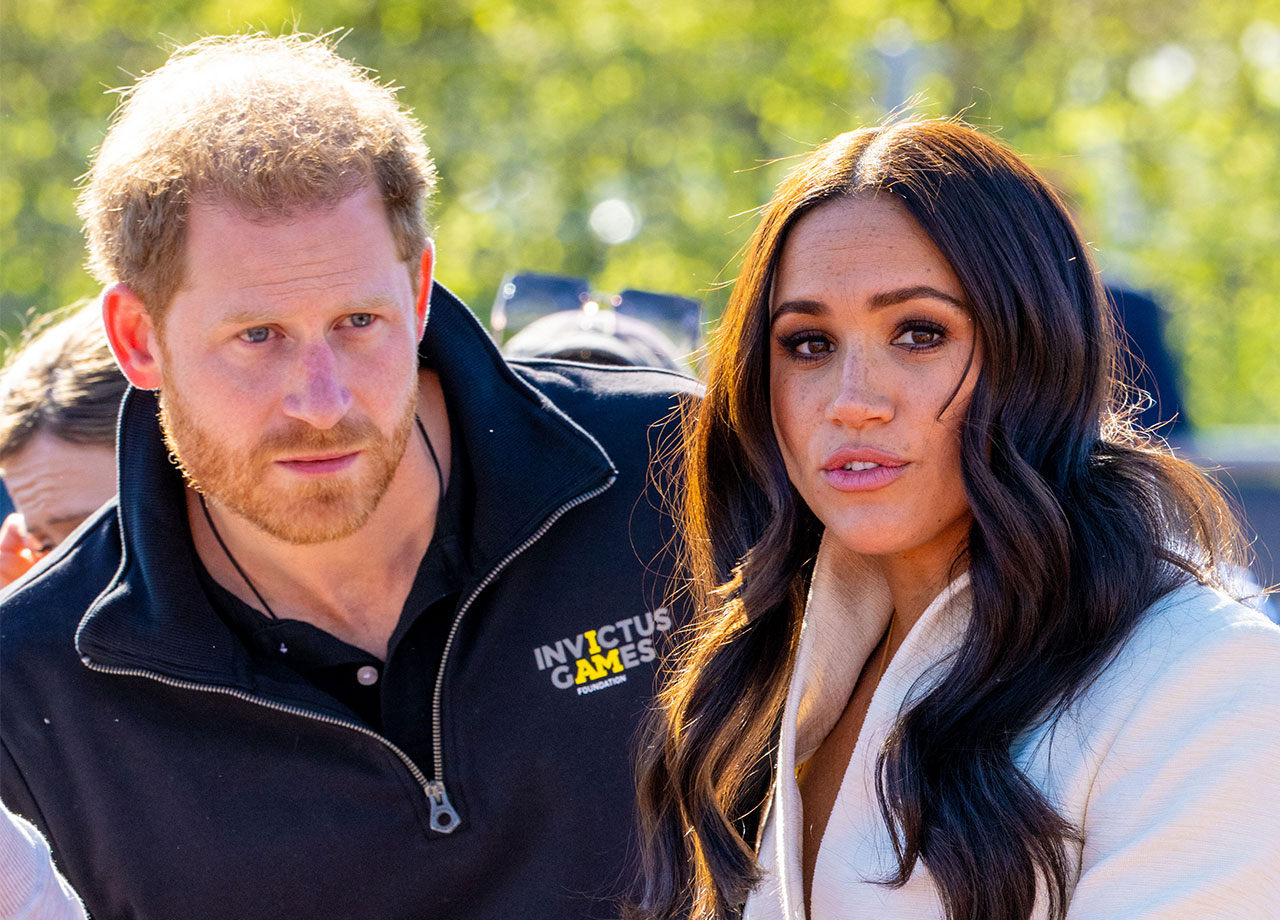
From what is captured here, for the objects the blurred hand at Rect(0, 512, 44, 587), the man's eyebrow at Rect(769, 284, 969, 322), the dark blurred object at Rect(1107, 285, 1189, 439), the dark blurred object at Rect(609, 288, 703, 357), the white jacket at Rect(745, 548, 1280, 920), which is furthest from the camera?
the dark blurred object at Rect(1107, 285, 1189, 439)

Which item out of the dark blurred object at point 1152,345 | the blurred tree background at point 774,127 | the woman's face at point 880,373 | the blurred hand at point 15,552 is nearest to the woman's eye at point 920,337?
the woman's face at point 880,373

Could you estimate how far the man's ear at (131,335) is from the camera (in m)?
2.59

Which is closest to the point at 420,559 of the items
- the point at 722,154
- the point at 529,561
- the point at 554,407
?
the point at 529,561

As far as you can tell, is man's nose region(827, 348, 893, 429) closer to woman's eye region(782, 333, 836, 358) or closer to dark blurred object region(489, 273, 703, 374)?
woman's eye region(782, 333, 836, 358)

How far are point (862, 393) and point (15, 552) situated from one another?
89.1 inches

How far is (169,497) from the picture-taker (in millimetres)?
2707

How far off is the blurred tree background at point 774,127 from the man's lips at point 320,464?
9742 mm

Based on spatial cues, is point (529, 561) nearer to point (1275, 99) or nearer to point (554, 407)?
point (554, 407)

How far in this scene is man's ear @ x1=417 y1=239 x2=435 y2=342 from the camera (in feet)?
8.85

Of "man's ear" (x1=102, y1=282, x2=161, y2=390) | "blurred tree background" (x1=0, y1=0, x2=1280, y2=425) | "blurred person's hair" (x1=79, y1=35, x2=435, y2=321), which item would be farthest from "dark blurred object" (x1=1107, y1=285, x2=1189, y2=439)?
"blurred tree background" (x1=0, y1=0, x2=1280, y2=425)

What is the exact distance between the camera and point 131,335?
263 cm

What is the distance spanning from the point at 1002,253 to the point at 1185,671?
1.86 ft

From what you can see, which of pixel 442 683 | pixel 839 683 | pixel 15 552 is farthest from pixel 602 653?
pixel 15 552

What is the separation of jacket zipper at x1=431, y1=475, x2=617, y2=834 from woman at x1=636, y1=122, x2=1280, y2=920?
0.45 meters
